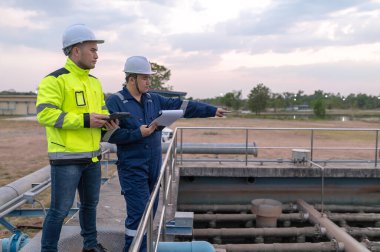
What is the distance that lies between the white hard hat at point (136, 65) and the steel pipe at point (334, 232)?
15.3 feet

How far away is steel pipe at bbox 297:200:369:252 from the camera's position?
6250 millimetres

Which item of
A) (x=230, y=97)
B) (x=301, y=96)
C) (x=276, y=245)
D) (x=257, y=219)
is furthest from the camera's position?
(x=301, y=96)

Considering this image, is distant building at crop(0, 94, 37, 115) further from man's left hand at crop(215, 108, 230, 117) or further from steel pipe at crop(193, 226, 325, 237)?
man's left hand at crop(215, 108, 230, 117)

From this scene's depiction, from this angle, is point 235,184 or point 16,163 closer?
point 235,184

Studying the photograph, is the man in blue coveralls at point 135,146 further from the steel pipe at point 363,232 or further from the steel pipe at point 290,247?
the steel pipe at point 363,232

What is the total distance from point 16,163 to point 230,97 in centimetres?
6167

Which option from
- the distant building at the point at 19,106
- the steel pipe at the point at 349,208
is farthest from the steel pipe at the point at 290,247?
the distant building at the point at 19,106

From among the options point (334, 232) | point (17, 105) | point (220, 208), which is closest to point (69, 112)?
point (334, 232)

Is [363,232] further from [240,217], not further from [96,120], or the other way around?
[96,120]

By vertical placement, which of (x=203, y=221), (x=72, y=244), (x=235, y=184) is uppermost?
(x=72, y=244)

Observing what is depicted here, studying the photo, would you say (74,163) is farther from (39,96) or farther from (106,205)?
(106,205)

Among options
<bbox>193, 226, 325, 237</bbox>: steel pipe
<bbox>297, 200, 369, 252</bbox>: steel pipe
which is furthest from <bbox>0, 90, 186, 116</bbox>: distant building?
<bbox>193, 226, 325, 237</bbox>: steel pipe

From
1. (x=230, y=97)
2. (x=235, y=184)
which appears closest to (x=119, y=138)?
(x=235, y=184)

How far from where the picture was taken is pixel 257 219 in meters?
7.87
